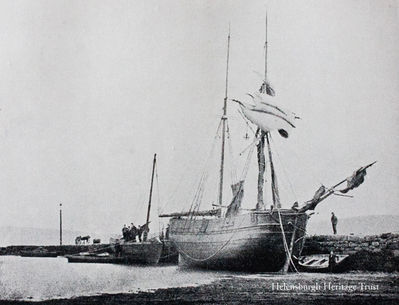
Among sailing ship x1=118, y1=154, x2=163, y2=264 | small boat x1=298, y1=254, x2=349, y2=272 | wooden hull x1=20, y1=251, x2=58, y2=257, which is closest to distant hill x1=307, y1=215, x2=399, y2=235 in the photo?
small boat x1=298, y1=254, x2=349, y2=272

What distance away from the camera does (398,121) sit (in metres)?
9.91

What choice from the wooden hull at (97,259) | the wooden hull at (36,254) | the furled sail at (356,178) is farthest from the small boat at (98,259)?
the furled sail at (356,178)

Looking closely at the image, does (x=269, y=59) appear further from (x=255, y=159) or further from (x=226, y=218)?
(x=226, y=218)

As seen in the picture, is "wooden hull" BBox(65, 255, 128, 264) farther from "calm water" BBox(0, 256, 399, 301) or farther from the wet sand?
the wet sand

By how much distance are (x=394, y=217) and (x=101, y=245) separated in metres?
15.7

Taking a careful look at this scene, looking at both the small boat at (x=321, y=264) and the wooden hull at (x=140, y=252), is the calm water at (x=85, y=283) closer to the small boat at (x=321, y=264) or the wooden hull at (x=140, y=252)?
the small boat at (x=321, y=264)

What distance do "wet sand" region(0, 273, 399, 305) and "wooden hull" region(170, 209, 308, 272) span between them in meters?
2.11

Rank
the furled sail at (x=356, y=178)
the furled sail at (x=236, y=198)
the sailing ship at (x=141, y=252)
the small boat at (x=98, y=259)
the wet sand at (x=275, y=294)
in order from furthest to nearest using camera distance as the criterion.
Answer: the small boat at (x=98, y=259), the sailing ship at (x=141, y=252), the furled sail at (x=236, y=198), the furled sail at (x=356, y=178), the wet sand at (x=275, y=294)

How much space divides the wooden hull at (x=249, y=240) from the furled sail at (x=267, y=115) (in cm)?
197

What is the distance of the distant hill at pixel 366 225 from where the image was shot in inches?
409

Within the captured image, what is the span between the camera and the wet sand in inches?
341

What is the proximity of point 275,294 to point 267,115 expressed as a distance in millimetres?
4978

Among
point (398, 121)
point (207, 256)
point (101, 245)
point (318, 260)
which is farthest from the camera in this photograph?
point (101, 245)

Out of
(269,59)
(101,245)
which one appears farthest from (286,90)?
(101,245)
